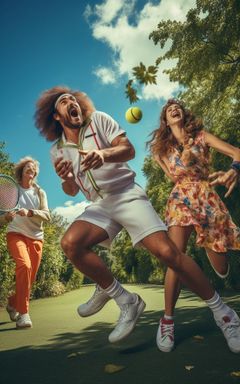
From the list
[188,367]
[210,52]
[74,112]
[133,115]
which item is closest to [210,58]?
[210,52]

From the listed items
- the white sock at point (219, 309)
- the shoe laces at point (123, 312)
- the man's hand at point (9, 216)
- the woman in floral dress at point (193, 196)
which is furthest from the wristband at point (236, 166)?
the man's hand at point (9, 216)

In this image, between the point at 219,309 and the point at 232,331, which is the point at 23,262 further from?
the point at 232,331

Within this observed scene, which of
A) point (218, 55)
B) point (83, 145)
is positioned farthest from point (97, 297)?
point (218, 55)

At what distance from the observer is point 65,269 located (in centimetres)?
1658

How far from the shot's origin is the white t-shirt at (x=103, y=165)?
293 centimetres

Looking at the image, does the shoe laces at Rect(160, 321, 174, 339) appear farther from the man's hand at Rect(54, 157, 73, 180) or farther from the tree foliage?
the tree foliage

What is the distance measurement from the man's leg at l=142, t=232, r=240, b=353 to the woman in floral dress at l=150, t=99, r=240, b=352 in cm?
37

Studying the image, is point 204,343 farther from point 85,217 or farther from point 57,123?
point 57,123

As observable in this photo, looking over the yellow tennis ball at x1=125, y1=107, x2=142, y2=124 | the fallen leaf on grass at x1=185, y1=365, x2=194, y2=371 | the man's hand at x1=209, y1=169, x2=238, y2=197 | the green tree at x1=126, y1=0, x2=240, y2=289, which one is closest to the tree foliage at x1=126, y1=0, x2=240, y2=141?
the green tree at x1=126, y1=0, x2=240, y2=289

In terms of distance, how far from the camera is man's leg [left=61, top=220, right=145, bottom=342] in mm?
2842

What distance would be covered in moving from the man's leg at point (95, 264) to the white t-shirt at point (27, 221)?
81.3 inches

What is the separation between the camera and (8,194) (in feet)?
15.5

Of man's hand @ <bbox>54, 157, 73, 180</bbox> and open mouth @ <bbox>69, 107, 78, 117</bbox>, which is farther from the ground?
open mouth @ <bbox>69, 107, 78, 117</bbox>

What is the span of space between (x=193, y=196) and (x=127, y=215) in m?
0.85
